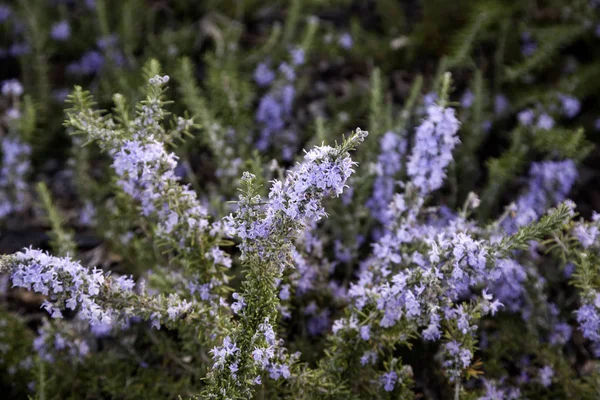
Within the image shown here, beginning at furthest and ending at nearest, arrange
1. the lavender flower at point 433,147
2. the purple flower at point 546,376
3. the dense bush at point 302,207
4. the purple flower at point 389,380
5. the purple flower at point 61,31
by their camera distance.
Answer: the purple flower at point 61,31
the purple flower at point 546,376
the lavender flower at point 433,147
the purple flower at point 389,380
the dense bush at point 302,207

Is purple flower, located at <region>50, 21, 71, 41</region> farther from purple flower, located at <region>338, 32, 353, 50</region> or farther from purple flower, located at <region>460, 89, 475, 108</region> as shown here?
purple flower, located at <region>460, 89, 475, 108</region>

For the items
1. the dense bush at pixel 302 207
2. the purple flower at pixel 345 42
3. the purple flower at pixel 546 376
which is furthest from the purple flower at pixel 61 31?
the purple flower at pixel 546 376

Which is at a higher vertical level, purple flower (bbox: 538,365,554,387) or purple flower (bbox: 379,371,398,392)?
purple flower (bbox: 538,365,554,387)

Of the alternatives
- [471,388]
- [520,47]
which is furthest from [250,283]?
[520,47]

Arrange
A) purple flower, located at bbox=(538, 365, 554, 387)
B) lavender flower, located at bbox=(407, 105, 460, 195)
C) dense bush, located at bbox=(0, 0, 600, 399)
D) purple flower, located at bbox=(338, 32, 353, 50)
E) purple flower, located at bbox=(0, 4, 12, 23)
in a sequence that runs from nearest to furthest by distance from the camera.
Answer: dense bush, located at bbox=(0, 0, 600, 399)
lavender flower, located at bbox=(407, 105, 460, 195)
purple flower, located at bbox=(538, 365, 554, 387)
purple flower, located at bbox=(338, 32, 353, 50)
purple flower, located at bbox=(0, 4, 12, 23)

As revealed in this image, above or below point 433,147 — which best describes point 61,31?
above

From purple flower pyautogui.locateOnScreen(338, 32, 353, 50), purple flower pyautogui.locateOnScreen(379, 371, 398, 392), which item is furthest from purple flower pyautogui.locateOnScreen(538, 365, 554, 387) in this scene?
purple flower pyautogui.locateOnScreen(338, 32, 353, 50)

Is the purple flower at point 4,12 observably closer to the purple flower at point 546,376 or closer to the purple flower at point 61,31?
the purple flower at point 61,31

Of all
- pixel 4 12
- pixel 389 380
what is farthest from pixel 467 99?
pixel 4 12

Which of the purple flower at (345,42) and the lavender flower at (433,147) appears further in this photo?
the purple flower at (345,42)

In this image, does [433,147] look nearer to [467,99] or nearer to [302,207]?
[302,207]
